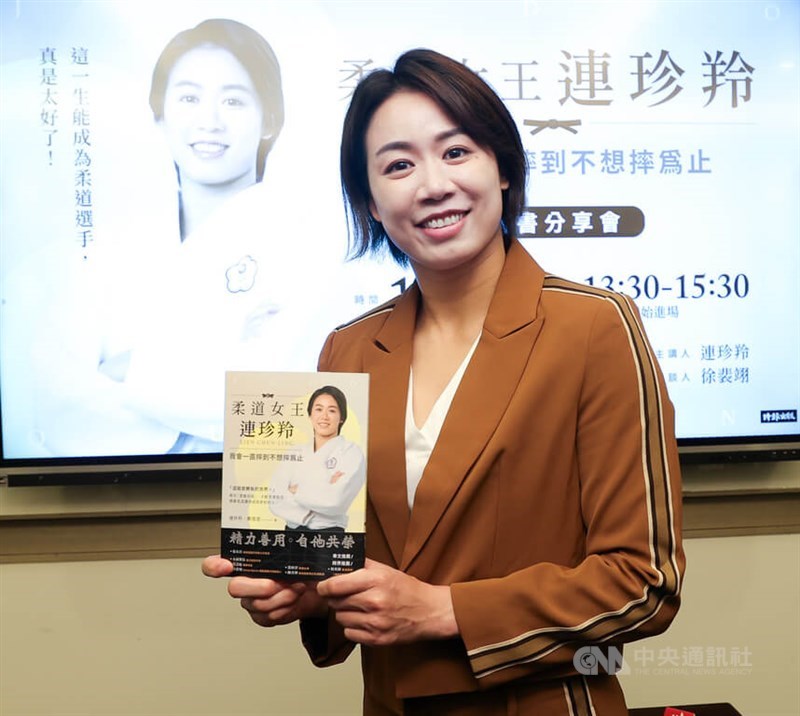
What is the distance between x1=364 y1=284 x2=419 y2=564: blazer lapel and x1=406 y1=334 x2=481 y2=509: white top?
12mm

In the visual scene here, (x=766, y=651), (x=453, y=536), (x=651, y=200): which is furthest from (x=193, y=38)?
(x=766, y=651)

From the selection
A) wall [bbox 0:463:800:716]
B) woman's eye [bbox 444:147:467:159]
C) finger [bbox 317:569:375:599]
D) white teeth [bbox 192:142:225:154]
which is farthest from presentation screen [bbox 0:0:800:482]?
finger [bbox 317:569:375:599]

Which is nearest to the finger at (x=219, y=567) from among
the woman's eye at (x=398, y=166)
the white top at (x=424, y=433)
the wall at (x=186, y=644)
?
the white top at (x=424, y=433)

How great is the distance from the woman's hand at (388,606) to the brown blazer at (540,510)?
0.03 metres

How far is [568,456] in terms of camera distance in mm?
1006

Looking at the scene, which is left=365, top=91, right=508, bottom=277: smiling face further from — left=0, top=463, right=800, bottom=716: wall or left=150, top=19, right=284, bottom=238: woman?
left=0, top=463, right=800, bottom=716: wall

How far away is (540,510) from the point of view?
1.01 meters

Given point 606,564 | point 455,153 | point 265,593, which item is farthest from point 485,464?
point 455,153

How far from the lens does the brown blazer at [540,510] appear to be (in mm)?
959

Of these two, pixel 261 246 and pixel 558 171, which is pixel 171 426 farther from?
pixel 558 171

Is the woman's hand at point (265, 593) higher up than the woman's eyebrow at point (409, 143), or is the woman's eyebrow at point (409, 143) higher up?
the woman's eyebrow at point (409, 143)

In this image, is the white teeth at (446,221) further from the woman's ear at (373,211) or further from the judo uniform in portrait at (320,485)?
the judo uniform in portrait at (320,485)

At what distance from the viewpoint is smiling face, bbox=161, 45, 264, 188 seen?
1.98m

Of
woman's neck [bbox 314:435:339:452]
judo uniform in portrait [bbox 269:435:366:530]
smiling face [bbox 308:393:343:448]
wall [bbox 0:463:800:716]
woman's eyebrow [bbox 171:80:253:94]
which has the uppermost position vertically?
woman's eyebrow [bbox 171:80:253:94]
